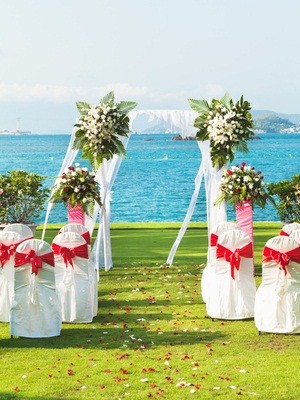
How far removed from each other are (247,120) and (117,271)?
3.22 metres

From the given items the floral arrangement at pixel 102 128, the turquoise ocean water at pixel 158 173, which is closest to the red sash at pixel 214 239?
the floral arrangement at pixel 102 128

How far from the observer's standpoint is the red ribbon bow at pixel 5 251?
9.49 m

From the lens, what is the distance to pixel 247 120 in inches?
484

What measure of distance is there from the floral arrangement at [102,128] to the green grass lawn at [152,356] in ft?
7.37

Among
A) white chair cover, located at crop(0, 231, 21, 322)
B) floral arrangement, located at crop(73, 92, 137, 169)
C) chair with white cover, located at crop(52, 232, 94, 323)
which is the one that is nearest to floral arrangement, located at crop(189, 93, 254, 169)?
floral arrangement, located at crop(73, 92, 137, 169)

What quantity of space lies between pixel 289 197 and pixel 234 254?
7.19 meters

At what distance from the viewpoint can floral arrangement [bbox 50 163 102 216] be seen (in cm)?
1221

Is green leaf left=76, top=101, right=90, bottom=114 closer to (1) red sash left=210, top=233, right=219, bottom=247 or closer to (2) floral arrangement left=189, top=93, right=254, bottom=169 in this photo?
(2) floral arrangement left=189, top=93, right=254, bottom=169

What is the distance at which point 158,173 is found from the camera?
7206 cm

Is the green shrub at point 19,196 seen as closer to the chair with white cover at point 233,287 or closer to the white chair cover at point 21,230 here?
the white chair cover at point 21,230

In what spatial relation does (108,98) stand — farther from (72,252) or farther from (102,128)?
(72,252)

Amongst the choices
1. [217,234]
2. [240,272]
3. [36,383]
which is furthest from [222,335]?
[36,383]

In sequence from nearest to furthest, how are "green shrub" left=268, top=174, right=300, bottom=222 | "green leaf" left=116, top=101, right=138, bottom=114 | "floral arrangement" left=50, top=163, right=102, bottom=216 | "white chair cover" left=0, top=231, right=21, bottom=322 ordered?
"white chair cover" left=0, top=231, right=21, bottom=322 → "floral arrangement" left=50, top=163, right=102, bottom=216 → "green leaf" left=116, top=101, right=138, bottom=114 → "green shrub" left=268, top=174, right=300, bottom=222

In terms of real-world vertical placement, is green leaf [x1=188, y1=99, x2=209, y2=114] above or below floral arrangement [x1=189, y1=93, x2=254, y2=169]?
above
